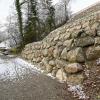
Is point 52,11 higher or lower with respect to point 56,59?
higher

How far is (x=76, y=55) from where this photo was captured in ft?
27.8

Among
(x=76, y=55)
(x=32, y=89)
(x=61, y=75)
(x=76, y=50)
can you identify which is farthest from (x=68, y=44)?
(x=32, y=89)

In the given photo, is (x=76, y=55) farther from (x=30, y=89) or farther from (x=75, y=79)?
(x=30, y=89)

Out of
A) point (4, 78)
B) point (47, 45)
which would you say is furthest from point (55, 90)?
point (47, 45)

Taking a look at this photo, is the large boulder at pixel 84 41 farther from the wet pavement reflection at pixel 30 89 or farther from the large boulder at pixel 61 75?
the wet pavement reflection at pixel 30 89

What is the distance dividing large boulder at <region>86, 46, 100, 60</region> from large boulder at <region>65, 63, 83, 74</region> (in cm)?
58

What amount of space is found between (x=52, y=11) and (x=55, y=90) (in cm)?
2476

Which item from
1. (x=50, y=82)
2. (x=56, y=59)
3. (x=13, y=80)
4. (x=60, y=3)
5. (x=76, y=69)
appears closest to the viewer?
(x=76, y=69)

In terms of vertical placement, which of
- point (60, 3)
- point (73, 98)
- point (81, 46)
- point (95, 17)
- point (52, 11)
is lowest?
point (73, 98)

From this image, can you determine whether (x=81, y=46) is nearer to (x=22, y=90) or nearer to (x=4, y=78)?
(x=22, y=90)

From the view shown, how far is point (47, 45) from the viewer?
505 inches

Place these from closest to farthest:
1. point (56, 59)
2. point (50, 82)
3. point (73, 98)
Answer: point (73, 98) < point (50, 82) < point (56, 59)

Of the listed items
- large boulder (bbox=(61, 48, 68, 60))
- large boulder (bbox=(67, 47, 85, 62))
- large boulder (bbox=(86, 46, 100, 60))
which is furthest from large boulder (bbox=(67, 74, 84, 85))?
large boulder (bbox=(61, 48, 68, 60))

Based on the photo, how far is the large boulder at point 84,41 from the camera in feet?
27.7
